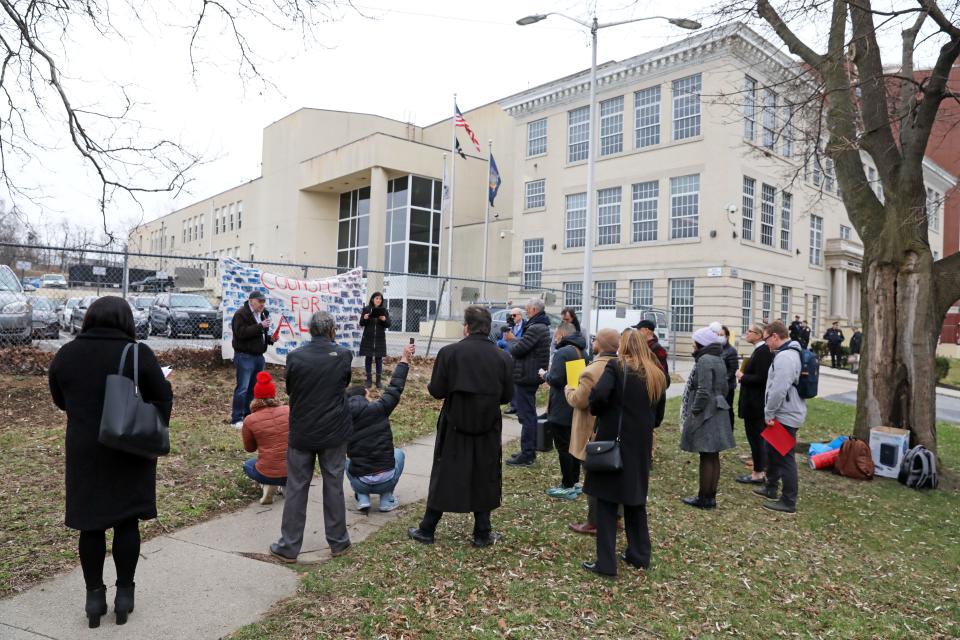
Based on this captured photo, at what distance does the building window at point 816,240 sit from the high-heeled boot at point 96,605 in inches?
1520

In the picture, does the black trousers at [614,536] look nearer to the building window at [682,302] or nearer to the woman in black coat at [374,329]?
the woman in black coat at [374,329]

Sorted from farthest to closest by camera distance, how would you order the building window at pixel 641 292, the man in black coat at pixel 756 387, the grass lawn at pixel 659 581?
the building window at pixel 641 292
the man in black coat at pixel 756 387
the grass lawn at pixel 659 581

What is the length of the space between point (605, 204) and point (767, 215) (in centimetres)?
777

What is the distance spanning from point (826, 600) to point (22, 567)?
5.58m

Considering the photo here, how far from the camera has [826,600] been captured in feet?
15.7

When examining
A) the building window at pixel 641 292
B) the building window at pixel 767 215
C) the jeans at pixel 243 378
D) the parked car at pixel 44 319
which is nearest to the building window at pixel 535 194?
the building window at pixel 641 292

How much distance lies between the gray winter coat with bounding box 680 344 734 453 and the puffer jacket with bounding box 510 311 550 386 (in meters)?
1.99

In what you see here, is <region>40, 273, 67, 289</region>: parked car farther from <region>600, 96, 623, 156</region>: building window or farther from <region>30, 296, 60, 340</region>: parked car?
<region>600, 96, 623, 156</region>: building window

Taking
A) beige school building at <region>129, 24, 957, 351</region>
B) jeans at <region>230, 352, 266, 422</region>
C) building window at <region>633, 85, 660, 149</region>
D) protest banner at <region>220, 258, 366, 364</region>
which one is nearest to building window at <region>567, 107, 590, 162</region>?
beige school building at <region>129, 24, 957, 351</region>

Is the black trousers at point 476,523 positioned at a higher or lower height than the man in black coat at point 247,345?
lower

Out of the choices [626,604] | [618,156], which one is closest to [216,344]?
[626,604]

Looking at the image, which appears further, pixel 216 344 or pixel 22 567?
pixel 216 344

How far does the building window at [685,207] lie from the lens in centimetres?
3014

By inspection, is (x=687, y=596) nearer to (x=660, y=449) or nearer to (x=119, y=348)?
(x=119, y=348)
